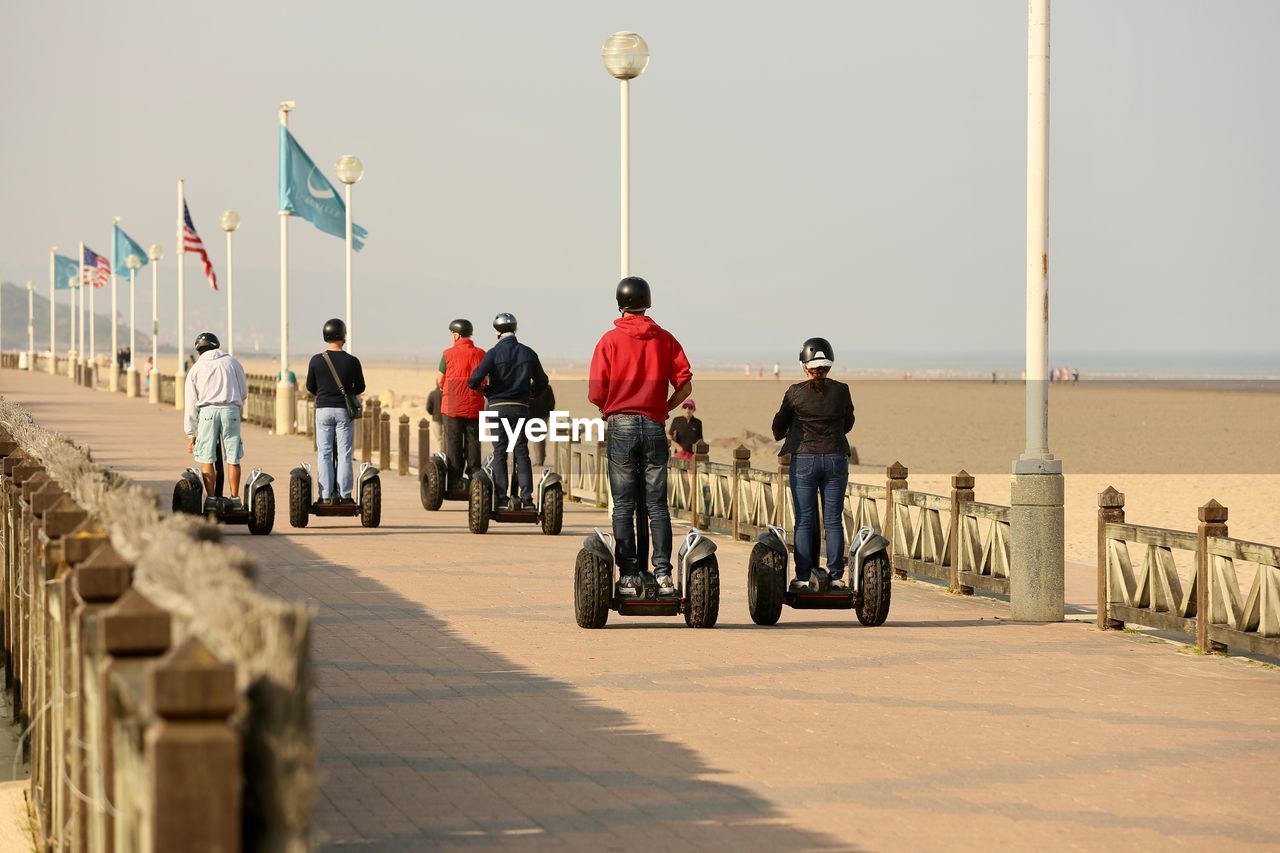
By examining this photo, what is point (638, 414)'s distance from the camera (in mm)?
11664

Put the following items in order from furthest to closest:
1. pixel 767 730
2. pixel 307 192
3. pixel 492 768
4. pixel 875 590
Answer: pixel 307 192 → pixel 875 590 → pixel 767 730 → pixel 492 768

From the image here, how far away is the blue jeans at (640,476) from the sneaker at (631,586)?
0.15m

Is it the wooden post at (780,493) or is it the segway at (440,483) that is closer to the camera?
the wooden post at (780,493)

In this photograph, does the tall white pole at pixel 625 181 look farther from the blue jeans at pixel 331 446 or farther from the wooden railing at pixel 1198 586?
the wooden railing at pixel 1198 586

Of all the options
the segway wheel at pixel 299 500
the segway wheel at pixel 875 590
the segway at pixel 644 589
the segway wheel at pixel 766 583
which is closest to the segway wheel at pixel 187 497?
the segway wheel at pixel 299 500

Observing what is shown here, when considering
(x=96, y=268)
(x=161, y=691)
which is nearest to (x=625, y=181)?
(x=161, y=691)

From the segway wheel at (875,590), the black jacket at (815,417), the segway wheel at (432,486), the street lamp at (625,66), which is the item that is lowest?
the segway wheel at (875,590)

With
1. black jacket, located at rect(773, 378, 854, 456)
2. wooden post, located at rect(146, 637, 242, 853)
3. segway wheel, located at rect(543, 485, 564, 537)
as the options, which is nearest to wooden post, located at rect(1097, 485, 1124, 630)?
black jacket, located at rect(773, 378, 854, 456)

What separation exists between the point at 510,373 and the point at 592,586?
5813 mm

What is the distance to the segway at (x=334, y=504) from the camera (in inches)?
730

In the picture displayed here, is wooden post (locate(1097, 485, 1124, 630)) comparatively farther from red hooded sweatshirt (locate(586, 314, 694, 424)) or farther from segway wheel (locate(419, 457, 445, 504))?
segway wheel (locate(419, 457, 445, 504))

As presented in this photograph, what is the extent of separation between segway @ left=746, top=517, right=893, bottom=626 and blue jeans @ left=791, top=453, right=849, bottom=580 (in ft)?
0.30

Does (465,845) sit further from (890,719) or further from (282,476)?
(282,476)

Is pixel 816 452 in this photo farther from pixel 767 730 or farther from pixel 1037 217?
pixel 767 730
